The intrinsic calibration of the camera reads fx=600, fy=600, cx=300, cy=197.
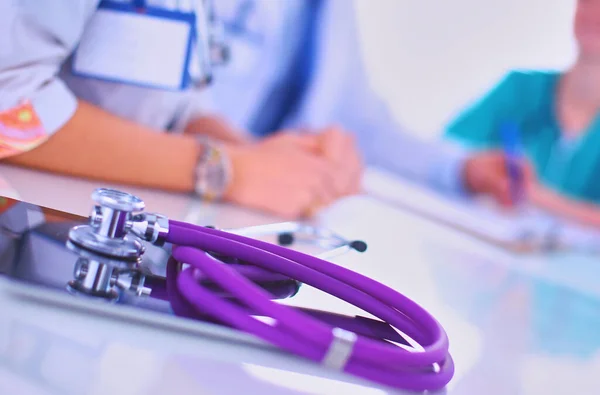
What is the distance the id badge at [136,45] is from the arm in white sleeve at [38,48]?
4 cm

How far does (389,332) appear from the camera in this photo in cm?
37

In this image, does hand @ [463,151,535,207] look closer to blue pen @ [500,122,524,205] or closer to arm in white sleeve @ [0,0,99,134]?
blue pen @ [500,122,524,205]

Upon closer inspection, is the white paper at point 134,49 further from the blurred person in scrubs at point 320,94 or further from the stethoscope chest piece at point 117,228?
the blurred person in scrubs at point 320,94

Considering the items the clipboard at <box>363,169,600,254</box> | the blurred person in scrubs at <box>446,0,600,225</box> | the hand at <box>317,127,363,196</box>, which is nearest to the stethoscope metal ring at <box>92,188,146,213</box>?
the hand at <box>317,127,363,196</box>

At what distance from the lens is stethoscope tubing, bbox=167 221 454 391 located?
0.29 meters

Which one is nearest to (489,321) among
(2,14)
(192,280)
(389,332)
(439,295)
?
(439,295)

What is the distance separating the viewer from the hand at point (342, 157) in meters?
0.89

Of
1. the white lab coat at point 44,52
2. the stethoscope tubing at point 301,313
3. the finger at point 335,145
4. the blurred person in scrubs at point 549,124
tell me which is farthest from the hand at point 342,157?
the blurred person in scrubs at point 549,124

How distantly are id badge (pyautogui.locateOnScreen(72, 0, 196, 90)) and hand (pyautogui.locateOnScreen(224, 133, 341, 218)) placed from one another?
13 centimetres

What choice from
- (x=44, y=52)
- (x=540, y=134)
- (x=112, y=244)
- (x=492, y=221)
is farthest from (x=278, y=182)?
(x=540, y=134)

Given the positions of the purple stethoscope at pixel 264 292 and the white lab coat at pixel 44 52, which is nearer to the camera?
the purple stethoscope at pixel 264 292

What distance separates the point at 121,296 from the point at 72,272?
0.10 ft

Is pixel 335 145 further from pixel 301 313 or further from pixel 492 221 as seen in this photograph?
pixel 301 313

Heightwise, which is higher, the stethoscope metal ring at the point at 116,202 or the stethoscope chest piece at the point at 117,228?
the stethoscope metal ring at the point at 116,202
